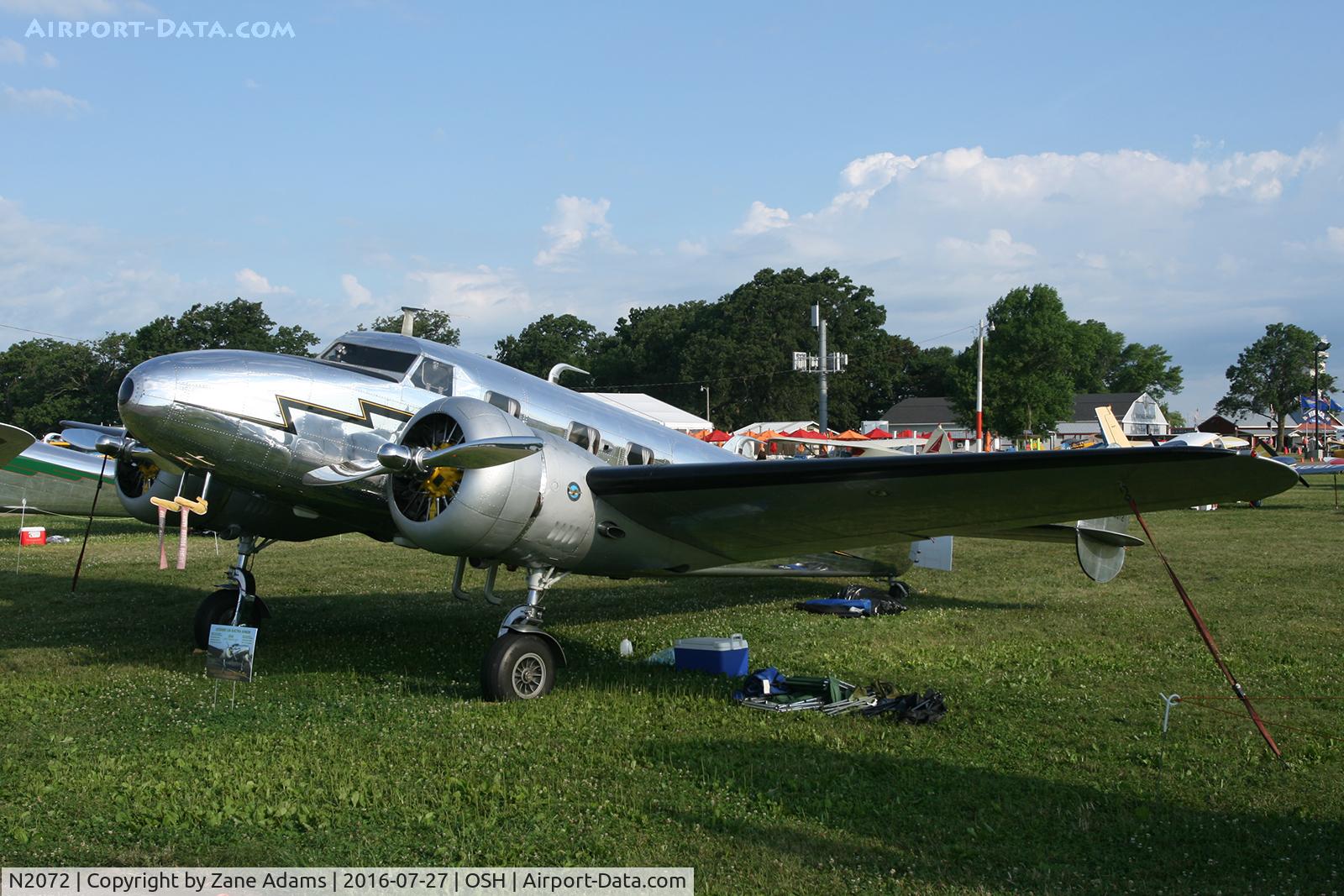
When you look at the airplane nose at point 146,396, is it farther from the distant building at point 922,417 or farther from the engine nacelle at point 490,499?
the distant building at point 922,417

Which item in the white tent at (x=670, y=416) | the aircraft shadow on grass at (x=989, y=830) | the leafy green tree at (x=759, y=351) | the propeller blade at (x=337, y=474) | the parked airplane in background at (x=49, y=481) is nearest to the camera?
the aircraft shadow on grass at (x=989, y=830)

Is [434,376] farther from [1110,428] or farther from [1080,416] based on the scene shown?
[1080,416]

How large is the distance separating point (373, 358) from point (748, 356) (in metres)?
69.3

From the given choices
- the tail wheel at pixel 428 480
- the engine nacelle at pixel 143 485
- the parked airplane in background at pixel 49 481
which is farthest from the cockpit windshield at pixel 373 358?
the parked airplane in background at pixel 49 481

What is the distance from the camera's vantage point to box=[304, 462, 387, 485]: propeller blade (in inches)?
283

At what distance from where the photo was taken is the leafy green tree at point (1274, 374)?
109m

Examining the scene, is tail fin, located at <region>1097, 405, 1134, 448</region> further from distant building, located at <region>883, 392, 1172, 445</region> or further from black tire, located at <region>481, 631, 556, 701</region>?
distant building, located at <region>883, 392, 1172, 445</region>

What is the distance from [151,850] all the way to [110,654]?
216 inches

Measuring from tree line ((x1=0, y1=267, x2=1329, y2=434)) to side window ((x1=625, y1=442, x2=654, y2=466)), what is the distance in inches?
1355

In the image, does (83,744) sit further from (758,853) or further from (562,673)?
(758,853)

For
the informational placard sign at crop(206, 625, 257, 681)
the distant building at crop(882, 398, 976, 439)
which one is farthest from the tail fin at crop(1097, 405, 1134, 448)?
the distant building at crop(882, 398, 976, 439)

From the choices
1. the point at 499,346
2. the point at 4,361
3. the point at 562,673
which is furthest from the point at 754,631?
the point at 499,346

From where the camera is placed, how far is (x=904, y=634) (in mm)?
9938

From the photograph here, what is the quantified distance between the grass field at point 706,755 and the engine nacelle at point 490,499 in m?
1.22
